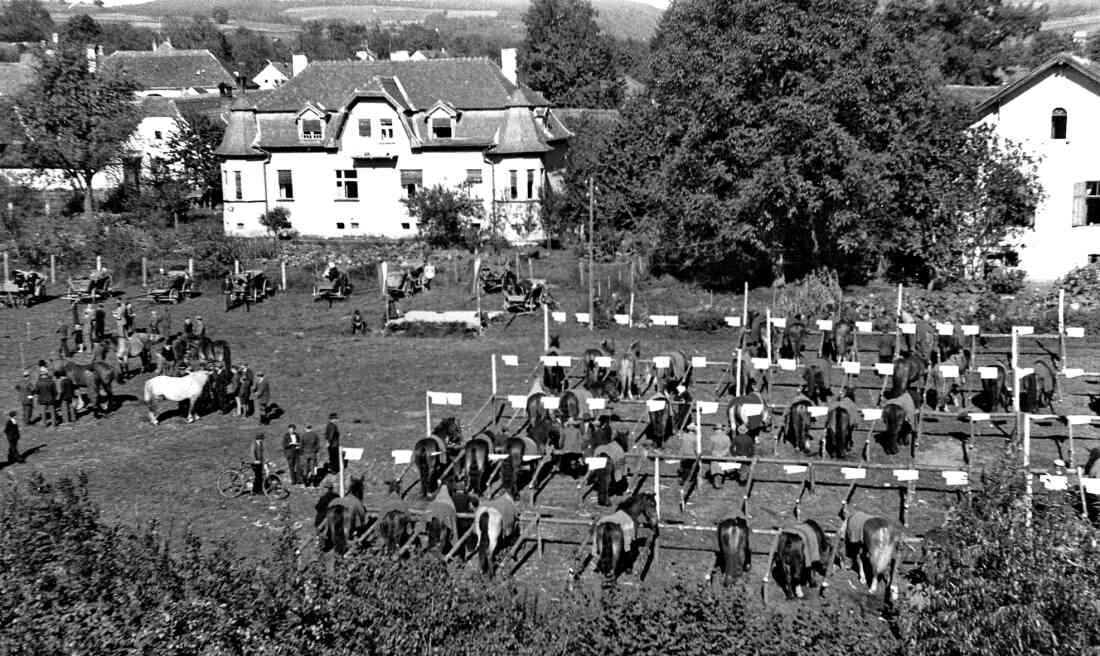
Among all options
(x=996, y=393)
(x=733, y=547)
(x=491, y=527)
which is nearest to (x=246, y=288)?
(x=491, y=527)

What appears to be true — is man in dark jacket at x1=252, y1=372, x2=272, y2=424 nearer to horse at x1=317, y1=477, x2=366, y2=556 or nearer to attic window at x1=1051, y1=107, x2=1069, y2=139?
horse at x1=317, y1=477, x2=366, y2=556

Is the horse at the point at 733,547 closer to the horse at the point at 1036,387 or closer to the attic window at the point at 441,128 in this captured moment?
the horse at the point at 1036,387

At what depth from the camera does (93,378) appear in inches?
1094

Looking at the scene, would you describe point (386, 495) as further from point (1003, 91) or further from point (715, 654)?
point (1003, 91)

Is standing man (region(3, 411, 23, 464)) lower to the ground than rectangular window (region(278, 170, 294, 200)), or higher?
lower

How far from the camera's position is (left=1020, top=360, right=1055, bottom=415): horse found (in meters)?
25.4

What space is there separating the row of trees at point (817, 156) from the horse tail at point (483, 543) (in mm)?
21780

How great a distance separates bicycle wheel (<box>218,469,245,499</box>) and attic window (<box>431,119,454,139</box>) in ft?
103

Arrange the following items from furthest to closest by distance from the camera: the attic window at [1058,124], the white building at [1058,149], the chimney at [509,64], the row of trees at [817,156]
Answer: the chimney at [509,64] → the attic window at [1058,124] → the white building at [1058,149] → the row of trees at [817,156]

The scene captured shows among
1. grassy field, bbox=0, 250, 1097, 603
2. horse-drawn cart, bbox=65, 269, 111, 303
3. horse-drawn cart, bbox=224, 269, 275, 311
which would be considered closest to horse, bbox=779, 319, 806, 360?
grassy field, bbox=0, 250, 1097, 603

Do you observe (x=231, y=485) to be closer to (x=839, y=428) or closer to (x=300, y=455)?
(x=300, y=455)

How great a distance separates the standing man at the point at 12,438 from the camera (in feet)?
78.6

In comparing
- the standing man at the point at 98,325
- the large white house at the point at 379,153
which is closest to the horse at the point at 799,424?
the standing man at the point at 98,325

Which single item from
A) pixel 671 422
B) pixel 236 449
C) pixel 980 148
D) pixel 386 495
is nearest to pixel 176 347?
pixel 236 449
